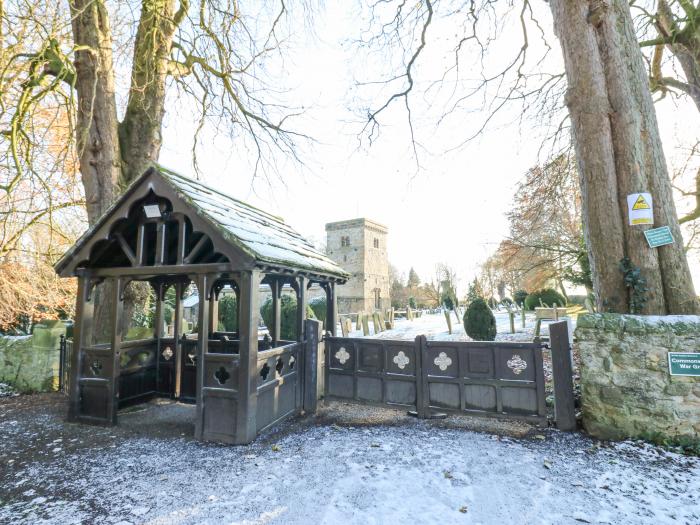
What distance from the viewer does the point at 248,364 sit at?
452cm

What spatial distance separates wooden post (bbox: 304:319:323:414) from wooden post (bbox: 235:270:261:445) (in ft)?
4.48

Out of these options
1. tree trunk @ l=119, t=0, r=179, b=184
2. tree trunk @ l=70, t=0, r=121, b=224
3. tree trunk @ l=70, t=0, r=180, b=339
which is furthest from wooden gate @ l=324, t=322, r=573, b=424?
tree trunk @ l=119, t=0, r=179, b=184

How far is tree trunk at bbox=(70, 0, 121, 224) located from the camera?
285 inches

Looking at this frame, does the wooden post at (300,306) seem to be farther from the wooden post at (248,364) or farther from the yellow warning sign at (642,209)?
the yellow warning sign at (642,209)

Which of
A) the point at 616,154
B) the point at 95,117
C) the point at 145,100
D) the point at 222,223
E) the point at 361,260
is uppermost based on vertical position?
the point at 361,260

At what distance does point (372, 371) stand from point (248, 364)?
219 cm

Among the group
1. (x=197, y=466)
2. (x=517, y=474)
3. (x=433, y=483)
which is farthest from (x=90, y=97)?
(x=517, y=474)

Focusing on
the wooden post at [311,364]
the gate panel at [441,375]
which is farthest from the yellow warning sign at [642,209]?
the wooden post at [311,364]

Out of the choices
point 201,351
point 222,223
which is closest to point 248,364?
point 201,351

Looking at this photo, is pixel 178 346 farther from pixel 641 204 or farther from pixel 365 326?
A: pixel 365 326

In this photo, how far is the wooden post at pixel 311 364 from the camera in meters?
5.87

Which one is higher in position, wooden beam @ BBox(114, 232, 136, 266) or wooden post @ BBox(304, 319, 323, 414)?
wooden beam @ BBox(114, 232, 136, 266)

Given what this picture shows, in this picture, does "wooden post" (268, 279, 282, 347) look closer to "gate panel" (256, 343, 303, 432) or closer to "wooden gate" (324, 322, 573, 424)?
"gate panel" (256, 343, 303, 432)

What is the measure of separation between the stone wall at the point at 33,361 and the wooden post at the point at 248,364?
5.74m
